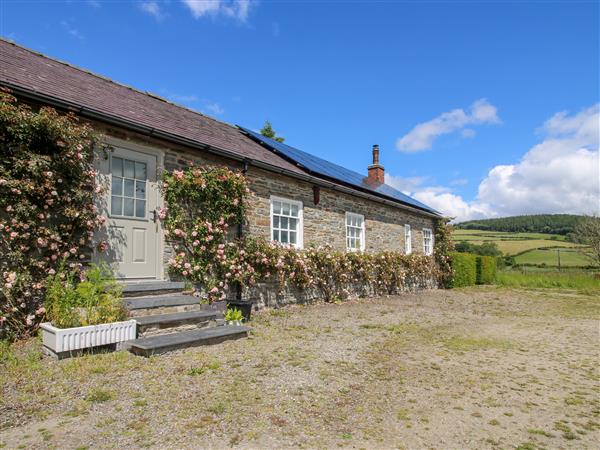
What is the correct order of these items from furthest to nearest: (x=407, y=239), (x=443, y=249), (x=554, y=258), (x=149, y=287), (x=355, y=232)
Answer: (x=554, y=258) < (x=443, y=249) < (x=407, y=239) < (x=355, y=232) < (x=149, y=287)

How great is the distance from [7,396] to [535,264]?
106ft

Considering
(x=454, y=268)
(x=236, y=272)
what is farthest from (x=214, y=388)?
(x=454, y=268)

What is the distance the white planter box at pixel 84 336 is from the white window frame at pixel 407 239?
492 inches

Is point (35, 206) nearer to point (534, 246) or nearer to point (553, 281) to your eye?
point (553, 281)

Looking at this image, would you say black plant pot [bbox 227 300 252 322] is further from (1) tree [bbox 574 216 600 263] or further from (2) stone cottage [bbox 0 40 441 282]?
(1) tree [bbox 574 216 600 263]

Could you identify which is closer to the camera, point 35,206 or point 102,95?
point 35,206

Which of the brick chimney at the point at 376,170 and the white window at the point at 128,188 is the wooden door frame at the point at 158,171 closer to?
the white window at the point at 128,188

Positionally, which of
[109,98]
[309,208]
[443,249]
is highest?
[109,98]

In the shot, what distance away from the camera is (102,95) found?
764cm

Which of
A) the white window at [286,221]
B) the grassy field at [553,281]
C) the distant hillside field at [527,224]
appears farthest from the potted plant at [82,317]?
the distant hillside field at [527,224]

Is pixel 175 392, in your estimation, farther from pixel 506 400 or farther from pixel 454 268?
pixel 454 268

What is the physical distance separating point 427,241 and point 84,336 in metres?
15.8

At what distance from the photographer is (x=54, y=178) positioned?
5.34 meters

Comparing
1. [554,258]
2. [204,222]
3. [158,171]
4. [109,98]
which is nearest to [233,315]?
[204,222]
